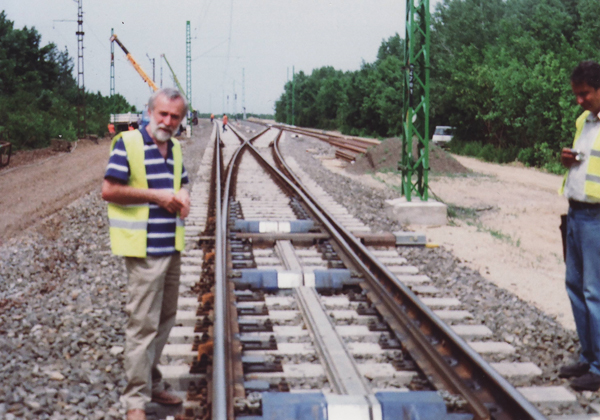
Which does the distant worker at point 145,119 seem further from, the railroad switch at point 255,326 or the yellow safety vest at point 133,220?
the railroad switch at point 255,326

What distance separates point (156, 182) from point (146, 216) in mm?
198

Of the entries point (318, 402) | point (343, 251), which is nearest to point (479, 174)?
point (343, 251)

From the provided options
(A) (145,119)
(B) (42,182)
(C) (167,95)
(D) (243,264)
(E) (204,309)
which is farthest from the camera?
(B) (42,182)

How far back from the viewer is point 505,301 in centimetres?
664

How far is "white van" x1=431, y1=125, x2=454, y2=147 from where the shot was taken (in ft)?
123

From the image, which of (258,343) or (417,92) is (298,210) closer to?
(417,92)

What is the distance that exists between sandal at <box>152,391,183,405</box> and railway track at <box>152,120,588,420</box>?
105 mm

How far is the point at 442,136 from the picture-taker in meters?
38.3

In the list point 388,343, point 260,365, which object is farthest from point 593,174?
point 260,365

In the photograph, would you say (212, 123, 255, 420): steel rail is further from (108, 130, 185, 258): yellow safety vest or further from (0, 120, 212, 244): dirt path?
(0, 120, 212, 244): dirt path

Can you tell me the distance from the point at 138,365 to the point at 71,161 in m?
25.2

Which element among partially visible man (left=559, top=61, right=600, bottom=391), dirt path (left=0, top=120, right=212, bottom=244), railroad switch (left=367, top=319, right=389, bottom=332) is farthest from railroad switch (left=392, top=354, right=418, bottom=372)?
dirt path (left=0, top=120, right=212, bottom=244)

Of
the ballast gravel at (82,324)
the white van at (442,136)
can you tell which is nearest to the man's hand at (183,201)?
the ballast gravel at (82,324)

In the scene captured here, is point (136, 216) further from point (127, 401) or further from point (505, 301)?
A: point (505, 301)
